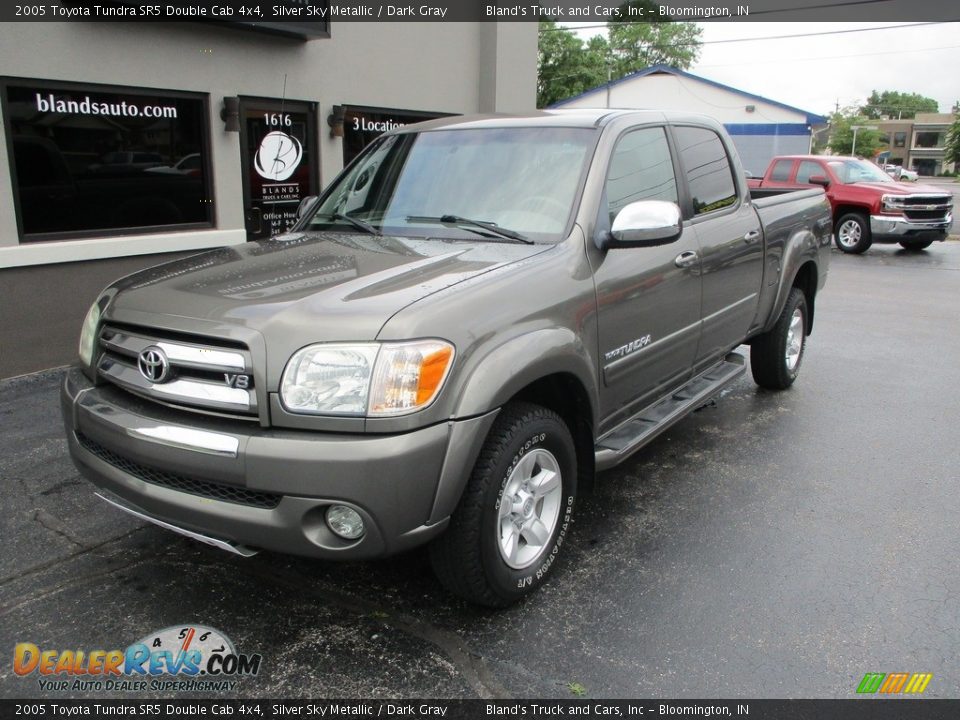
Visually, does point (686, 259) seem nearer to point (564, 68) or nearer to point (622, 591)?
point (622, 591)

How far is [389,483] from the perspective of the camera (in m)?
2.45

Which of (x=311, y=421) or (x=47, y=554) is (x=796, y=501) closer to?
(x=311, y=421)

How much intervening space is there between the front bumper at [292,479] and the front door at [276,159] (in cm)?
548

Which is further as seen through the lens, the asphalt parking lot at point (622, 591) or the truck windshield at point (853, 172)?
the truck windshield at point (853, 172)

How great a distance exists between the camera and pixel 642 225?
131 inches

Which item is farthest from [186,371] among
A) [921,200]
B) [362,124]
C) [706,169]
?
[921,200]

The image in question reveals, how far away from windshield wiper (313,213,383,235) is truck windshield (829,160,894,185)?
47.8 feet

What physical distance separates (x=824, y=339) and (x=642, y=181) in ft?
16.0

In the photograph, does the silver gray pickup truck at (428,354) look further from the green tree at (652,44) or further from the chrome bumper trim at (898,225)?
the green tree at (652,44)

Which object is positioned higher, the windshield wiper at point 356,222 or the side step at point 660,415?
the windshield wiper at point 356,222

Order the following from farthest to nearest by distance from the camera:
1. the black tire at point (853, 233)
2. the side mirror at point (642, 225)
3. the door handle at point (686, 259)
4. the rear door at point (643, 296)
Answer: the black tire at point (853, 233) < the door handle at point (686, 259) < the rear door at point (643, 296) < the side mirror at point (642, 225)

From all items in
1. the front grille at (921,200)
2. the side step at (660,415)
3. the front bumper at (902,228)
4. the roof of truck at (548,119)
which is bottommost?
the side step at (660,415)

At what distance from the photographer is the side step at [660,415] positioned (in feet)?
11.6

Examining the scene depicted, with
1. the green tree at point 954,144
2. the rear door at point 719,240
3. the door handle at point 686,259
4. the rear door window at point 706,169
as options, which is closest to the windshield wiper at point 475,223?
the door handle at point 686,259
